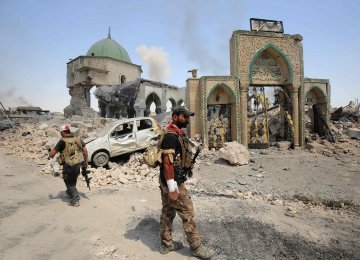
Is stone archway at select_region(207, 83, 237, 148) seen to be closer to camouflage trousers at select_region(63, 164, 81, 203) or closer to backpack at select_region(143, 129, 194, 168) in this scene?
camouflage trousers at select_region(63, 164, 81, 203)

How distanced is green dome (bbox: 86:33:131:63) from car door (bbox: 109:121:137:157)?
26.0 meters

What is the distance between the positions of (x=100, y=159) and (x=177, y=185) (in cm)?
609

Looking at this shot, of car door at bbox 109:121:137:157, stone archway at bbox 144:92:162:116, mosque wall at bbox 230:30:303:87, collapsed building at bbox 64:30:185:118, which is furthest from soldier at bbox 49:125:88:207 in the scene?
stone archway at bbox 144:92:162:116

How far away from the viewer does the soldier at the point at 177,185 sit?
2.77 m

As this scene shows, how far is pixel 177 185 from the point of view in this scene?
116 inches

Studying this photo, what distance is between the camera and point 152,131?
9.38 meters

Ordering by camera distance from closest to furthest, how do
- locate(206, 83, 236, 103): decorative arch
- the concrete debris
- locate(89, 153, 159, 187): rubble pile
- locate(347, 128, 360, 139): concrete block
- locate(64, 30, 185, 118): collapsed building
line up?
locate(89, 153, 159, 187): rubble pile, the concrete debris, locate(206, 83, 236, 103): decorative arch, locate(347, 128, 360, 139): concrete block, locate(64, 30, 185, 118): collapsed building

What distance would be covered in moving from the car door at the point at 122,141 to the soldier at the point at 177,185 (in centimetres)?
603

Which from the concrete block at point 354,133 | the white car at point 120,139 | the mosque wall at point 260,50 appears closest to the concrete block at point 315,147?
the mosque wall at point 260,50

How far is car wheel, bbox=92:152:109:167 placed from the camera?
828cm

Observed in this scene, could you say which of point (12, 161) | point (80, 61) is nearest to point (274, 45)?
point (12, 161)

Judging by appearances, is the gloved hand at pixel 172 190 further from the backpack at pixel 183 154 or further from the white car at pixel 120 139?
the white car at pixel 120 139

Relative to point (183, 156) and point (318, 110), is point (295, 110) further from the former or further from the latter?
point (183, 156)

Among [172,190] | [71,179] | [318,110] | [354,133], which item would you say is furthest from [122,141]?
[354,133]
